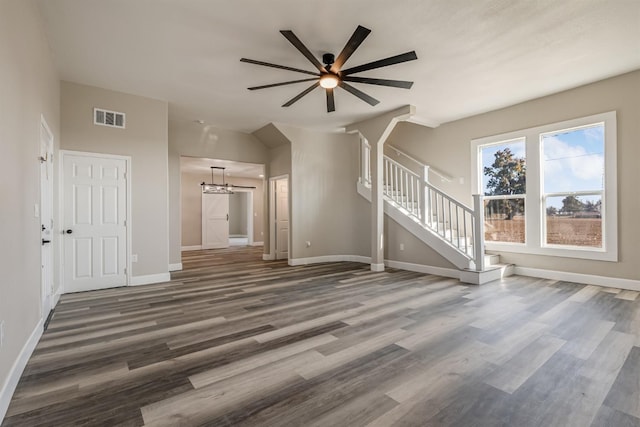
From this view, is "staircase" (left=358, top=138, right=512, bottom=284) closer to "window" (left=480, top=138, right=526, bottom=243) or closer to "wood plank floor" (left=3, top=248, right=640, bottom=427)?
"window" (left=480, top=138, right=526, bottom=243)

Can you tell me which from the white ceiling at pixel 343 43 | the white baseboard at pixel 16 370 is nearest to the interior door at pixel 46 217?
the white baseboard at pixel 16 370

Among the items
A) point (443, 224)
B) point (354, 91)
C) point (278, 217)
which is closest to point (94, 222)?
point (278, 217)

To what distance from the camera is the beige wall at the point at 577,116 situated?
4180mm

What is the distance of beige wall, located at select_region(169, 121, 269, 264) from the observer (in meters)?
6.21

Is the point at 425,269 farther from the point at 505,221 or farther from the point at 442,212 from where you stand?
the point at 505,221

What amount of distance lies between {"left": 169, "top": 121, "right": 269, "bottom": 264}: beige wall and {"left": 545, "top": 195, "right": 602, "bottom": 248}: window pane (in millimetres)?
6261

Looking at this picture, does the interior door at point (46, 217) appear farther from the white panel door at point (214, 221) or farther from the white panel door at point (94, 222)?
the white panel door at point (214, 221)

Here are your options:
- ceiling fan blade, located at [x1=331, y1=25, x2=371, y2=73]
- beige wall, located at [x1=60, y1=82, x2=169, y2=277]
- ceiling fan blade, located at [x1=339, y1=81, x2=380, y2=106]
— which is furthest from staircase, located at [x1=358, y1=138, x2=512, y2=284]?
beige wall, located at [x1=60, y1=82, x2=169, y2=277]

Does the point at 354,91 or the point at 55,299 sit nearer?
the point at 354,91

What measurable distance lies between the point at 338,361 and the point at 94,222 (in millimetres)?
4305

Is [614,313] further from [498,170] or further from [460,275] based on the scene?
[498,170]

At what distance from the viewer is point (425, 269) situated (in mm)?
5574

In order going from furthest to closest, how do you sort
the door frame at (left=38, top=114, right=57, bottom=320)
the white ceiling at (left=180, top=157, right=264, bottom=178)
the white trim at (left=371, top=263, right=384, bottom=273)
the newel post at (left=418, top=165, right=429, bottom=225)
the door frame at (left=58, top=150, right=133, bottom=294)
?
the white ceiling at (left=180, top=157, right=264, bottom=178), the white trim at (left=371, top=263, right=384, bottom=273), the newel post at (left=418, top=165, right=429, bottom=225), the door frame at (left=58, top=150, right=133, bottom=294), the door frame at (left=38, top=114, right=57, bottom=320)

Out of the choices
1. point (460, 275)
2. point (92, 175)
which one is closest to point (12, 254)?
point (92, 175)
